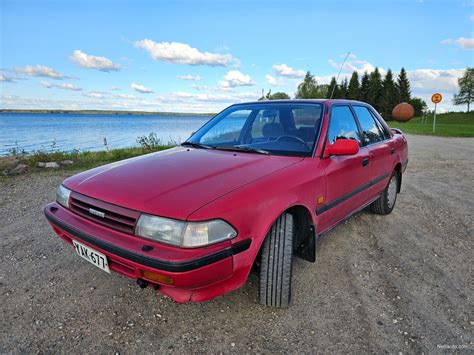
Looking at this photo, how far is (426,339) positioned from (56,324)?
243cm

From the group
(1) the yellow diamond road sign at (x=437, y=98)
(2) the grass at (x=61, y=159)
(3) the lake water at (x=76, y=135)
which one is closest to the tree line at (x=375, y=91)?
(3) the lake water at (x=76, y=135)

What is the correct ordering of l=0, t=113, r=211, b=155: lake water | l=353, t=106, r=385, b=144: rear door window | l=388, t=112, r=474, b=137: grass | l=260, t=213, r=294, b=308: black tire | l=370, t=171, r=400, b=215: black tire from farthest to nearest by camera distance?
l=388, t=112, r=474, b=137: grass, l=0, t=113, r=211, b=155: lake water, l=370, t=171, r=400, b=215: black tire, l=353, t=106, r=385, b=144: rear door window, l=260, t=213, r=294, b=308: black tire

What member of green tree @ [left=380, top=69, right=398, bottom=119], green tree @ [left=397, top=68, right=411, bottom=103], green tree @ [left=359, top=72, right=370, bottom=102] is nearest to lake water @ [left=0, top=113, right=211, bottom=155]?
green tree @ [left=380, top=69, right=398, bottom=119]

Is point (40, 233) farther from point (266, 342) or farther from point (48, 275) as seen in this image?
point (266, 342)

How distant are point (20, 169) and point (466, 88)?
7316 cm

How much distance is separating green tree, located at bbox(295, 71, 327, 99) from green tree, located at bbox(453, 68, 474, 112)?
2699 centimetres

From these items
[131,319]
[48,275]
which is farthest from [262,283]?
[48,275]

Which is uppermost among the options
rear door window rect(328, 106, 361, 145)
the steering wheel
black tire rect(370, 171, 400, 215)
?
rear door window rect(328, 106, 361, 145)

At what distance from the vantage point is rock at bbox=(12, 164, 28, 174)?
6.65 m

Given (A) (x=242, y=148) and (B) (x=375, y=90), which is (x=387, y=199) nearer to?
(A) (x=242, y=148)

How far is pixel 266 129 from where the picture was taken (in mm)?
3084

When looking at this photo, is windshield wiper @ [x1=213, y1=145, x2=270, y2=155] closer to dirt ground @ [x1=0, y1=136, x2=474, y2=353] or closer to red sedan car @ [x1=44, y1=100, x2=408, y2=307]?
red sedan car @ [x1=44, y1=100, x2=408, y2=307]

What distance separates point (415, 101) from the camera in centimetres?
5791

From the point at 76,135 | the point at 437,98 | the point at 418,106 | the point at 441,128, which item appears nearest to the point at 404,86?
the point at 418,106
